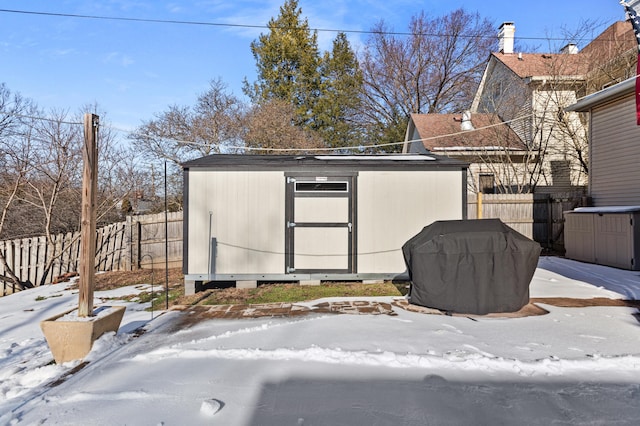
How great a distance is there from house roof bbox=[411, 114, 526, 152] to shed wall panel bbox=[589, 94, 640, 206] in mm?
3121

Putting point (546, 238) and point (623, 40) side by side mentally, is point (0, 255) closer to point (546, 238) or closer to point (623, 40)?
point (546, 238)

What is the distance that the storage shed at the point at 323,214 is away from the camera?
7.07m

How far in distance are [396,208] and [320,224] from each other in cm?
142

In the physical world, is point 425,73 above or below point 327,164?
above

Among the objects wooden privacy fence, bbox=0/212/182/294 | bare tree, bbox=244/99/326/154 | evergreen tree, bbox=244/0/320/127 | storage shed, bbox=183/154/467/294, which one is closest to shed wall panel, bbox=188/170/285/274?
storage shed, bbox=183/154/467/294

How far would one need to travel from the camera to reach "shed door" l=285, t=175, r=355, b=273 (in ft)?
23.4

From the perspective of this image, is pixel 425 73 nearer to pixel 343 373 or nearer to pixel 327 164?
pixel 327 164

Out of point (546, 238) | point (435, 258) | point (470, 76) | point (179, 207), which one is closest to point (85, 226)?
point (435, 258)

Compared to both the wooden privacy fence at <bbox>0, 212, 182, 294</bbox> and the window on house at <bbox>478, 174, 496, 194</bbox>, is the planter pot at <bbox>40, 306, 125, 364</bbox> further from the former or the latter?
the window on house at <bbox>478, 174, 496, 194</bbox>

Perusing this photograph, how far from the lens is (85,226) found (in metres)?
4.30

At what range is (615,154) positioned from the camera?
33.0 ft

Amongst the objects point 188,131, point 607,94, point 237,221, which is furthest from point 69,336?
point 188,131

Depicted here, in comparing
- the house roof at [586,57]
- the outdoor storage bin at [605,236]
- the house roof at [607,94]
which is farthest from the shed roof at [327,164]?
the house roof at [586,57]

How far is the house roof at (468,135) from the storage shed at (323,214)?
21.9 ft
